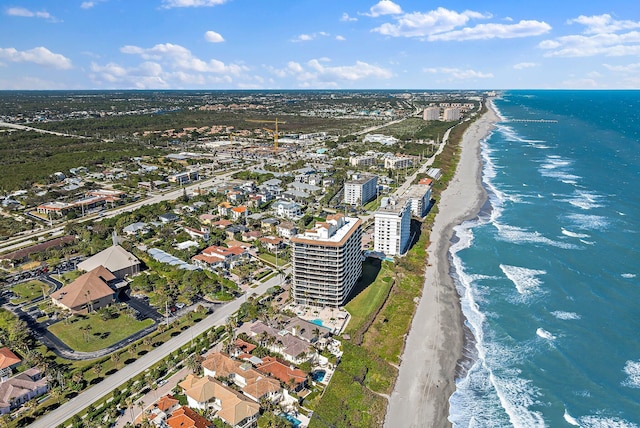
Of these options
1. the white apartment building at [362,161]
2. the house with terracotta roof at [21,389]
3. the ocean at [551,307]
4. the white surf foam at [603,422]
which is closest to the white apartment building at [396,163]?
the white apartment building at [362,161]

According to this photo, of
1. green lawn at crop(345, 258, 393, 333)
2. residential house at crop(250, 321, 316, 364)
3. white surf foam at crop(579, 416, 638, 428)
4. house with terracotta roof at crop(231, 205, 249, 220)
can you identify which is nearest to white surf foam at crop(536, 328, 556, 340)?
white surf foam at crop(579, 416, 638, 428)

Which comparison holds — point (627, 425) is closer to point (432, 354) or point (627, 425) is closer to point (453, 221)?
point (432, 354)

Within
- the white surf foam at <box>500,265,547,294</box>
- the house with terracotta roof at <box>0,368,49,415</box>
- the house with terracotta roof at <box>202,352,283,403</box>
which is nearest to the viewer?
the house with terracotta roof at <box>0,368,49,415</box>

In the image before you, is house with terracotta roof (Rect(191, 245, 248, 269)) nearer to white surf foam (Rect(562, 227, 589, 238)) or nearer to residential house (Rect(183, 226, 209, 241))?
residential house (Rect(183, 226, 209, 241))

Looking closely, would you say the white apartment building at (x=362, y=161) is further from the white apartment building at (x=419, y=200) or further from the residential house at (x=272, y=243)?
the residential house at (x=272, y=243)

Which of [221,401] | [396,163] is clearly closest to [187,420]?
[221,401]

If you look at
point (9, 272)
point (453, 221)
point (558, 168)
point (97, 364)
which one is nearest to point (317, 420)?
point (97, 364)

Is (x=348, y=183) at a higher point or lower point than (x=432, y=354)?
higher
